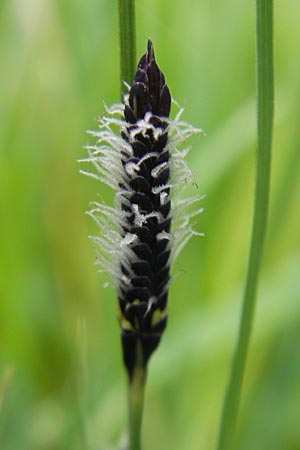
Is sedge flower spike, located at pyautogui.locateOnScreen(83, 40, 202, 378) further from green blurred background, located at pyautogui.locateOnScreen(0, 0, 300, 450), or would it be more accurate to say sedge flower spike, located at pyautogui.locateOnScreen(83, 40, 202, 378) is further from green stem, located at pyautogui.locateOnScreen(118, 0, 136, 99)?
green blurred background, located at pyautogui.locateOnScreen(0, 0, 300, 450)

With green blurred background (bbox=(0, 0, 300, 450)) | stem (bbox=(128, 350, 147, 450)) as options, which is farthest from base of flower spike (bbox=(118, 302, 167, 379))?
green blurred background (bbox=(0, 0, 300, 450))

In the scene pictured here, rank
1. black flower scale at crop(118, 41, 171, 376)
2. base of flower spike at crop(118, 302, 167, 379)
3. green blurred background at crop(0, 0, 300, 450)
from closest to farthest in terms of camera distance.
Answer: black flower scale at crop(118, 41, 171, 376), base of flower spike at crop(118, 302, 167, 379), green blurred background at crop(0, 0, 300, 450)

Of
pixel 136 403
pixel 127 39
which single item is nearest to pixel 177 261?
pixel 136 403

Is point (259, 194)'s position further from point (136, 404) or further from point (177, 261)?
point (177, 261)

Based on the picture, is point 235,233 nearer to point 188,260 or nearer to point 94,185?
point 188,260

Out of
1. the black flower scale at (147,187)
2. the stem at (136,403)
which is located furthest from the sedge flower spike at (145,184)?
the stem at (136,403)
